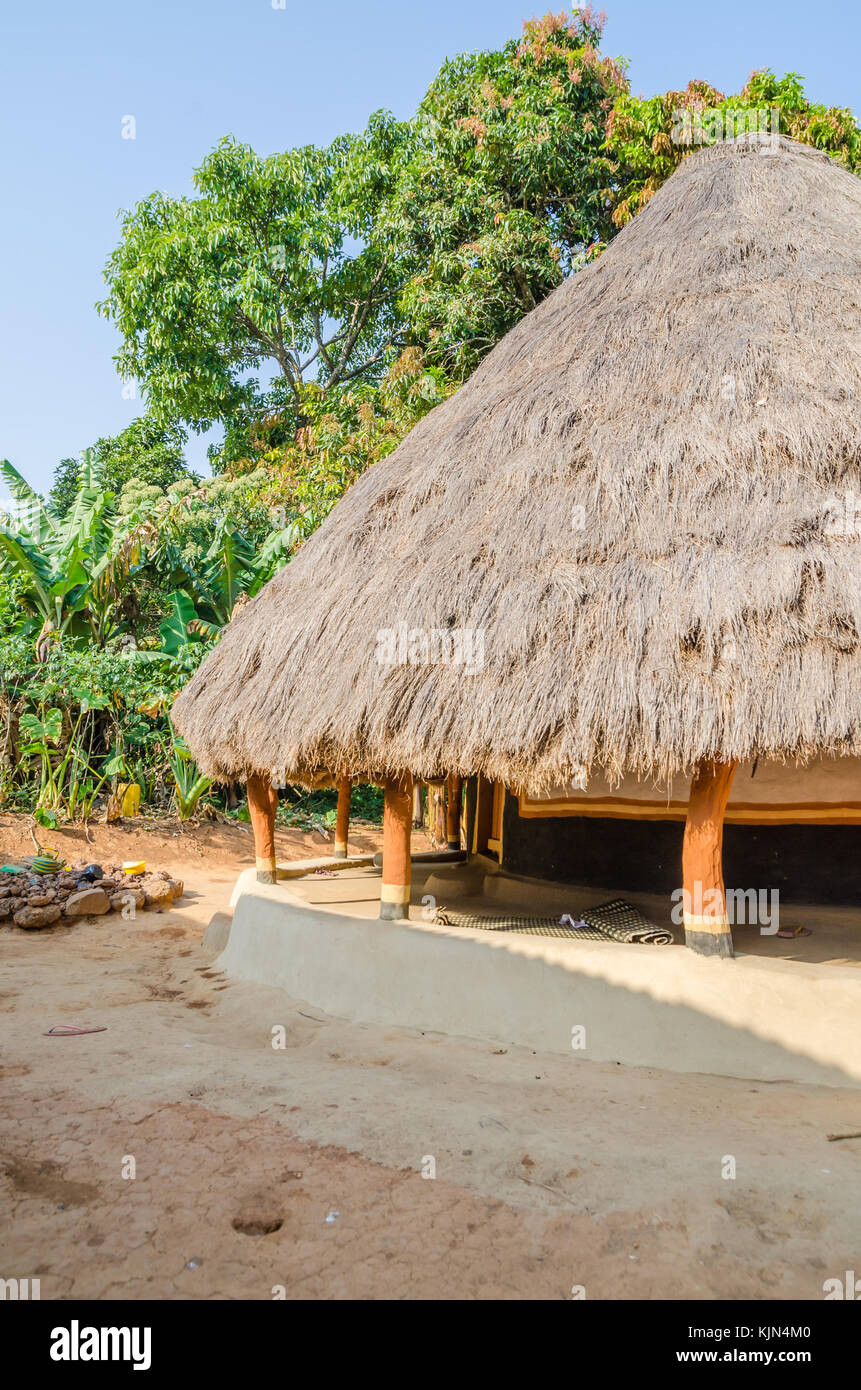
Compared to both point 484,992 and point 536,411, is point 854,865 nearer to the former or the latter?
point 484,992

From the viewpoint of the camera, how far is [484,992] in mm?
4504

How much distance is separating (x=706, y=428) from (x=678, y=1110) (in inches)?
136

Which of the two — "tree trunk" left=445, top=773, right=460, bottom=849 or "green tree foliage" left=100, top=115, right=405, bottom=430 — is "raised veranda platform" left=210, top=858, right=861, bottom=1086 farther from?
"green tree foliage" left=100, top=115, right=405, bottom=430

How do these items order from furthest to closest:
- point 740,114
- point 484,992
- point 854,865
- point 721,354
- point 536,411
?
1. point 740,114
2. point 854,865
3. point 536,411
4. point 721,354
5. point 484,992

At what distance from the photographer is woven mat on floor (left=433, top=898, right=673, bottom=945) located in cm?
506

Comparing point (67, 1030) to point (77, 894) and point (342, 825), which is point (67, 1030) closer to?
point (77, 894)

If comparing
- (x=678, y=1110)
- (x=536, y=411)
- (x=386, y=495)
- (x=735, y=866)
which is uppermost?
(x=536, y=411)

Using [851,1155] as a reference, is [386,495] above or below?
above

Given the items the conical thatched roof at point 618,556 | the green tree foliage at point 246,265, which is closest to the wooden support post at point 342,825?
the conical thatched roof at point 618,556

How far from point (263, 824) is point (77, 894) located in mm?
2314

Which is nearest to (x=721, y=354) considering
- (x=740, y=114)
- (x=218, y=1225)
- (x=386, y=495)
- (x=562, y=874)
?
(x=386, y=495)

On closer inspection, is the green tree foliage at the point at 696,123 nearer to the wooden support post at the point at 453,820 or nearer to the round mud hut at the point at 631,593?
the round mud hut at the point at 631,593

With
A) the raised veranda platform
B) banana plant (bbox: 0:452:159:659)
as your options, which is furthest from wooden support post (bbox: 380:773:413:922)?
banana plant (bbox: 0:452:159:659)
